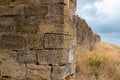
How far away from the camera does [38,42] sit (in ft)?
12.5

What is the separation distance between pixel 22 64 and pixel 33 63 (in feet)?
0.54

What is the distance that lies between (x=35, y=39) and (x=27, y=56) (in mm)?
242

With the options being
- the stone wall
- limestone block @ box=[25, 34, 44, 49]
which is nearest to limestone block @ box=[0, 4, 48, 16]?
limestone block @ box=[25, 34, 44, 49]

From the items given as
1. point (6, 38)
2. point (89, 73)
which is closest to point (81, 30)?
point (89, 73)

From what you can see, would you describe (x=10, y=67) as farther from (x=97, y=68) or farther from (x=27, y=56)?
(x=97, y=68)

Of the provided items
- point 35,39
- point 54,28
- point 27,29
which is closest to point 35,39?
point 35,39

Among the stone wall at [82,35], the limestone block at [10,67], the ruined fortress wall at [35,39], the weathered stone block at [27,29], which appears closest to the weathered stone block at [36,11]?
the ruined fortress wall at [35,39]

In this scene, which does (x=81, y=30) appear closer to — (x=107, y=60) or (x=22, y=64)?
(x=107, y=60)

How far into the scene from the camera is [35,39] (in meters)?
3.84

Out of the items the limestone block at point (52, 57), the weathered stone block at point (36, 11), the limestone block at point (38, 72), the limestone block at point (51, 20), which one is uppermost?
the weathered stone block at point (36, 11)

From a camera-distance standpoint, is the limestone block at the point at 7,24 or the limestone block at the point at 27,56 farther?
the limestone block at the point at 7,24

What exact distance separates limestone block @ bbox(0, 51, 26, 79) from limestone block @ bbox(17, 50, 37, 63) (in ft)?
0.24

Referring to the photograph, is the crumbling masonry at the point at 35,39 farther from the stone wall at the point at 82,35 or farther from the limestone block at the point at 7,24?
the stone wall at the point at 82,35

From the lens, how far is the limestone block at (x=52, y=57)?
12.3 feet
